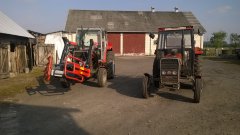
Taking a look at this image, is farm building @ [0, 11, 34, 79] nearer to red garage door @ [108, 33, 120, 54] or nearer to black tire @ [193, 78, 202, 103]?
black tire @ [193, 78, 202, 103]

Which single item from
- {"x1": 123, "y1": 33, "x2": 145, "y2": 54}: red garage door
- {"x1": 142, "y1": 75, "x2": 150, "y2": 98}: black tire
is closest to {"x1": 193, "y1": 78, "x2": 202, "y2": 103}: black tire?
{"x1": 142, "y1": 75, "x2": 150, "y2": 98}: black tire

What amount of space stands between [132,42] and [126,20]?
144 inches

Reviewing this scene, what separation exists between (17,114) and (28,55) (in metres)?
12.3

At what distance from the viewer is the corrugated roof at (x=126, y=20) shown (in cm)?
3578

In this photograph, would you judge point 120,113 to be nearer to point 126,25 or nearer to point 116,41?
point 116,41

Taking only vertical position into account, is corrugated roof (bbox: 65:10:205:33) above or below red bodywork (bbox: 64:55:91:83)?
above

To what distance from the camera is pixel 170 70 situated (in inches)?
344

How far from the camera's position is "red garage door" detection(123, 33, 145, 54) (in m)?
35.8

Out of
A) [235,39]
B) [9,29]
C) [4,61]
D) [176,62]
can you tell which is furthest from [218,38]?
[176,62]

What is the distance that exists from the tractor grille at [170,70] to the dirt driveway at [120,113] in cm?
70

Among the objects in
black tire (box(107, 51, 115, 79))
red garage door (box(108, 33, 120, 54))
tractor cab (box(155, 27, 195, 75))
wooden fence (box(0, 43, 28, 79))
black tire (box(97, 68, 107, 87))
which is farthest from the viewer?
red garage door (box(108, 33, 120, 54))

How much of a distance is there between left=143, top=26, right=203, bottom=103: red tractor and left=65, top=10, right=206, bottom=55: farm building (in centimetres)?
2481

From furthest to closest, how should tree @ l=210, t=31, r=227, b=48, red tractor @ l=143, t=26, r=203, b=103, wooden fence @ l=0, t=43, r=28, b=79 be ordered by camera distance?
tree @ l=210, t=31, r=227, b=48, wooden fence @ l=0, t=43, r=28, b=79, red tractor @ l=143, t=26, r=203, b=103

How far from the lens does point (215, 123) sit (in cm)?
637
